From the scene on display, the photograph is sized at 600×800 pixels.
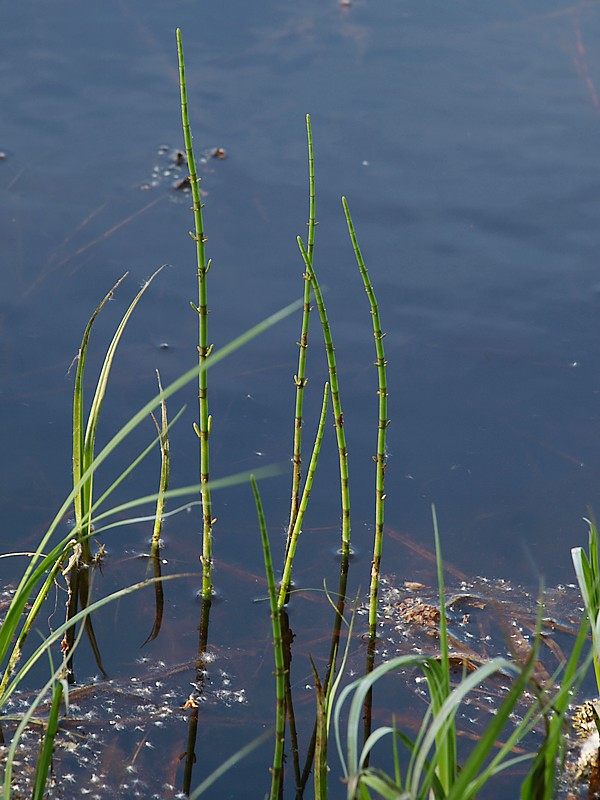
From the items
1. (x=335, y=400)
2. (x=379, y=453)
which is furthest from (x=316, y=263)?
(x=379, y=453)

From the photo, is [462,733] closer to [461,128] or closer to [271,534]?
[271,534]

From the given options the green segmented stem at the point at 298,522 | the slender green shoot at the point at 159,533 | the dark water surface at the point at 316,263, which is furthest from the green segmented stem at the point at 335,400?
the slender green shoot at the point at 159,533

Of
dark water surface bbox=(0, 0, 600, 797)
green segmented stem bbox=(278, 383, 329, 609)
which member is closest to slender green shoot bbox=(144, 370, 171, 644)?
dark water surface bbox=(0, 0, 600, 797)

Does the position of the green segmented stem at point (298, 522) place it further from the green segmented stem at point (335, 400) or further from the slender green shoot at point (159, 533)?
the slender green shoot at point (159, 533)

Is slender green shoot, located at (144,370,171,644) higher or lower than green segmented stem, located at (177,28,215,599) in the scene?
lower

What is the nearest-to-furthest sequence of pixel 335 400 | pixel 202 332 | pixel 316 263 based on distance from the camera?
pixel 202 332
pixel 335 400
pixel 316 263

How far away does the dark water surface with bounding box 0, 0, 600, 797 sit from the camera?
2.65 meters

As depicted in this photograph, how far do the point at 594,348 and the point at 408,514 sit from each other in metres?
1.10

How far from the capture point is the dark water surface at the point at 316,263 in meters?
2.65

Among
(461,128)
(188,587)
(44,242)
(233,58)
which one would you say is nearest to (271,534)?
(188,587)

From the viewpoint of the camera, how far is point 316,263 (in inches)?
147

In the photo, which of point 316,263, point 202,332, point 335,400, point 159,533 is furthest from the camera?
point 316,263

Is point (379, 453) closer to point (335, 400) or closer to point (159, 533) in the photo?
point (335, 400)

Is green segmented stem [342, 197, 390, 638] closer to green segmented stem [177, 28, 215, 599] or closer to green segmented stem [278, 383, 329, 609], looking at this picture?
green segmented stem [278, 383, 329, 609]
